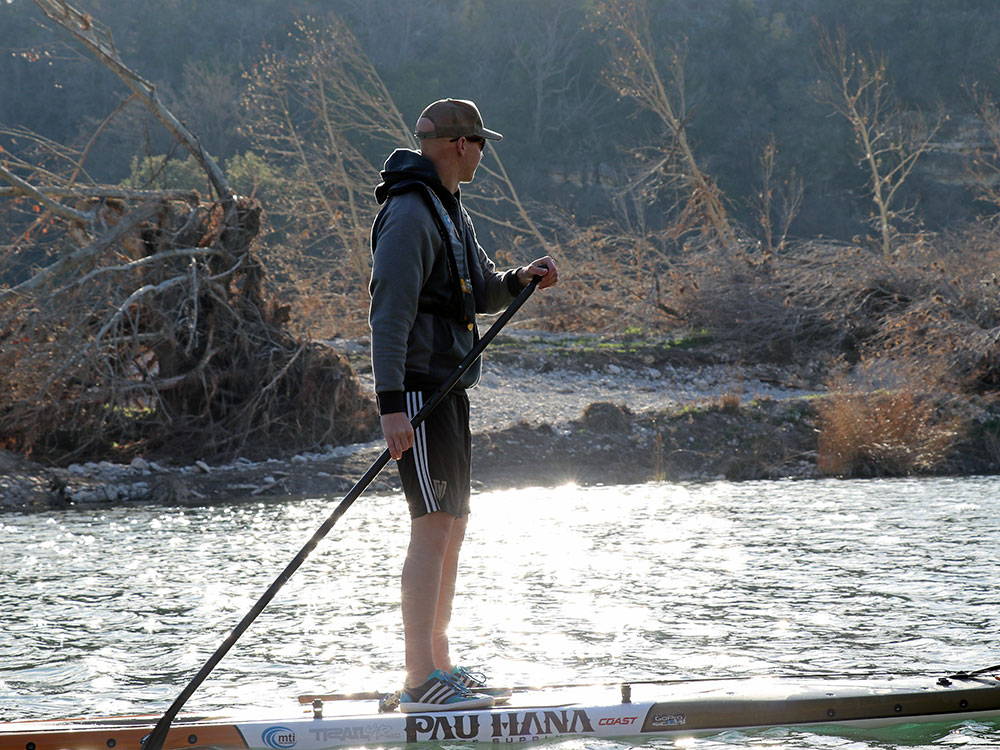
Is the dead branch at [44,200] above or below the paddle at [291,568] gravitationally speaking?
above

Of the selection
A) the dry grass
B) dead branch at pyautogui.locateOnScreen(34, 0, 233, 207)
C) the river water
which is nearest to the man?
the river water

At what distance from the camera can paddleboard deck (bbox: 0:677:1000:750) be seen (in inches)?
165

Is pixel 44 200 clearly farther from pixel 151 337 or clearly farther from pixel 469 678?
pixel 469 678

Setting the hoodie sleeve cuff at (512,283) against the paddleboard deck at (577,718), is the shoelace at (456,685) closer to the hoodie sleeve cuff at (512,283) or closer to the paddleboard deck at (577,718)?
the paddleboard deck at (577,718)

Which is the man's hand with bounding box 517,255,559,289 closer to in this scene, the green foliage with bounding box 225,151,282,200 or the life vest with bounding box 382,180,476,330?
the life vest with bounding box 382,180,476,330

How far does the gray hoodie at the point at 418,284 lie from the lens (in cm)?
420

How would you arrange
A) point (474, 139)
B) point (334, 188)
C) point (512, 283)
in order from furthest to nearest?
1. point (334, 188)
2. point (512, 283)
3. point (474, 139)

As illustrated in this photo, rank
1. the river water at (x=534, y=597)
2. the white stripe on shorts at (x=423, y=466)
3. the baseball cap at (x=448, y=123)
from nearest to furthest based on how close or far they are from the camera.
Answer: the white stripe on shorts at (x=423, y=466), the baseball cap at (x=448, y=123), the river water at (x=534, y=597)

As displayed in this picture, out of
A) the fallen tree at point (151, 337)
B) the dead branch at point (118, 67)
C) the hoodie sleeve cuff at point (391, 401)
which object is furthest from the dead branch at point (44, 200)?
the hoodie sleeve cuff at point (391, 401)

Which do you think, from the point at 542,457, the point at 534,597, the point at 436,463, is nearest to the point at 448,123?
the point at 436,463

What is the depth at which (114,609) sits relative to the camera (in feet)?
22.9

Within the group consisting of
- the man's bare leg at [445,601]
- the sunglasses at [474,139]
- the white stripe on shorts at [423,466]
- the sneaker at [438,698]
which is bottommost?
the sneaker at [438,698]

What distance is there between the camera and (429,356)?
4.39 m

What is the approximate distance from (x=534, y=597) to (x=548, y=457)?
21.3 feet
